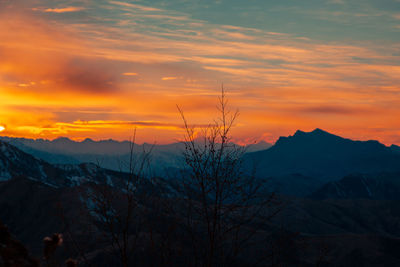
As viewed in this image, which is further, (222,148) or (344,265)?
(344,265)

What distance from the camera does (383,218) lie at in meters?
180

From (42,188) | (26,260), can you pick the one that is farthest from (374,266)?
(42,188)

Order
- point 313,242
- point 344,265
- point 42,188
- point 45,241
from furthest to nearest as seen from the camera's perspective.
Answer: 1. point 42,188
2. point 313,242
3. point 344,265
4. point 45,241

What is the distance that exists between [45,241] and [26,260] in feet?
3.56

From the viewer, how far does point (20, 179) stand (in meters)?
143

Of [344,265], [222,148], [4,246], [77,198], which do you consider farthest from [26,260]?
[77,198]

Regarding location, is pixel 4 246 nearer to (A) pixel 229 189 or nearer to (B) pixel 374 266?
(A) pixel 229 189

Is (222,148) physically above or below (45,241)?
above

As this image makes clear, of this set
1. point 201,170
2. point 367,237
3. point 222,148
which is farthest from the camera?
point 367,237

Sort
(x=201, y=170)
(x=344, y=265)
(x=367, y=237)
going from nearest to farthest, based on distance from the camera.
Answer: (x=201, y=170), (x=344, y=265), (x=367, y=237)

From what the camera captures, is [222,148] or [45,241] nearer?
[45,241]

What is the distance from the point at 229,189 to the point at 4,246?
5.31 m

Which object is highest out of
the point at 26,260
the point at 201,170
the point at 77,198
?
the point at 201,170

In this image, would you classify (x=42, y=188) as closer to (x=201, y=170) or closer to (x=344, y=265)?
(x=344, y=265)
